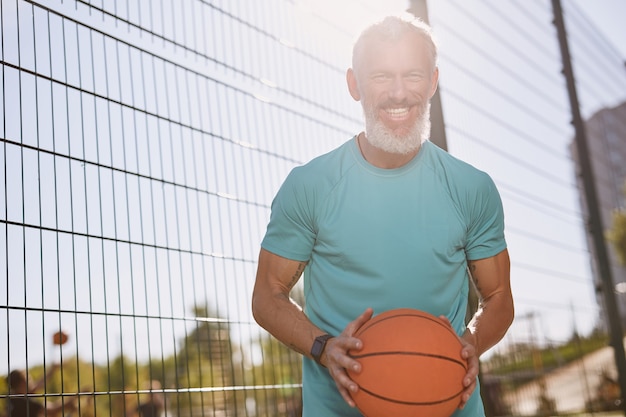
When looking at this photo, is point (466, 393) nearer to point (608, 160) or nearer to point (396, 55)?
point (396, 55)

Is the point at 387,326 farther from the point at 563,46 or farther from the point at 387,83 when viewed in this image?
the point at 563,46

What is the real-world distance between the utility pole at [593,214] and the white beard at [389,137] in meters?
5.06

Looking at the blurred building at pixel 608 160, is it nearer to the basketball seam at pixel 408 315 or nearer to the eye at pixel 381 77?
the eye at pixel 381 77

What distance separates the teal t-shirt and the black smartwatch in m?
0.17

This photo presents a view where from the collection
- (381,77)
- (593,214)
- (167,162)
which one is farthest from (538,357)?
(381,77)

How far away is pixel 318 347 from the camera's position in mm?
2436

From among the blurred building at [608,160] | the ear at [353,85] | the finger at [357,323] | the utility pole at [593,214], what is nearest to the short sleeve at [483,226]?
the ear at [353,85]

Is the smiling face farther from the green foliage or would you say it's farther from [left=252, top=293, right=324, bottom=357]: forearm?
the green foliage

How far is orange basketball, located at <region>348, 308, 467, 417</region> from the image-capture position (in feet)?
7.41

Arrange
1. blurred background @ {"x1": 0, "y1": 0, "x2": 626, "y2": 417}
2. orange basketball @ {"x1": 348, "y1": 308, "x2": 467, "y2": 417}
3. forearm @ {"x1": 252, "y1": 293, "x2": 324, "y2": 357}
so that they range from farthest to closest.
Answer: blurred background @ {"x1": 0, "y1": 0, "x2": 626, "y2": 417}
forearm @ {"x1": 252, "y1": 293, "x2": 324, "y2": 357}
orange basketball @ {"x1": 348, "y1": 308, "x2": 467, "y2": 417}

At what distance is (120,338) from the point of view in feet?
11.3

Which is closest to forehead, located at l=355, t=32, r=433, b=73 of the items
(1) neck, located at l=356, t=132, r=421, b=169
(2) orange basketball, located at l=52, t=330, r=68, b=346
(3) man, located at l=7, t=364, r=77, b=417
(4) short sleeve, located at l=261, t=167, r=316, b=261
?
(1) neck, located at l=356, t=132, r=421, b=169

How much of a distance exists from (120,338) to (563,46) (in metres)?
5.70

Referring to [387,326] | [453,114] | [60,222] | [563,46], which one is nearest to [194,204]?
[60,222]
